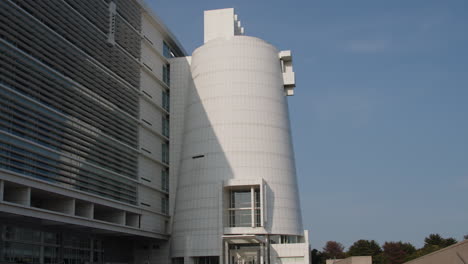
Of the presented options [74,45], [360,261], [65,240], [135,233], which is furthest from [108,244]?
[360,261]

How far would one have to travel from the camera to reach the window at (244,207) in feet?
218

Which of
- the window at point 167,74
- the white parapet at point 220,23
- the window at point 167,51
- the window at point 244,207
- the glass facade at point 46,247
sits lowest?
the glass facade at point 46,247

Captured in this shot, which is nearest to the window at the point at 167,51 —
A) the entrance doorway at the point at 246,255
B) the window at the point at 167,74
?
the window at the point at 167,74

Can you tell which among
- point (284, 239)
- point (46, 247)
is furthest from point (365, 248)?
point (46, 247)

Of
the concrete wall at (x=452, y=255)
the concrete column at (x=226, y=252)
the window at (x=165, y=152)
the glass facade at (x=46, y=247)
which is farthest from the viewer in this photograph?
the window at (x=165, y=152)

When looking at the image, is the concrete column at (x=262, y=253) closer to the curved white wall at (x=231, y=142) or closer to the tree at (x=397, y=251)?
the curved white wall at (x=231, y=142)

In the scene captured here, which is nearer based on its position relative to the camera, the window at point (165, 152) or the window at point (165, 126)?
the window at point (165, 152)

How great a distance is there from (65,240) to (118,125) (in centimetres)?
1268

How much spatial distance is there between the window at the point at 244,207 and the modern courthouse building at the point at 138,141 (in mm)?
132

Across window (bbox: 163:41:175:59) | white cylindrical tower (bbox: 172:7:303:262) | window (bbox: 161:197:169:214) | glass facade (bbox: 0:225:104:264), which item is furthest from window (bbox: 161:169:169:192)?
window (bbox: 163:41:175:59)

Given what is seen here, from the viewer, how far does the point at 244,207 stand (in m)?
67.2

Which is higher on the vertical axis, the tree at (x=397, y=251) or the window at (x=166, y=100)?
the window at (x=166, y=100)

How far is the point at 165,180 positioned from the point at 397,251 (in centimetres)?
7183

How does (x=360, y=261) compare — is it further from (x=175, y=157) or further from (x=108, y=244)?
(x=175, y=157)
